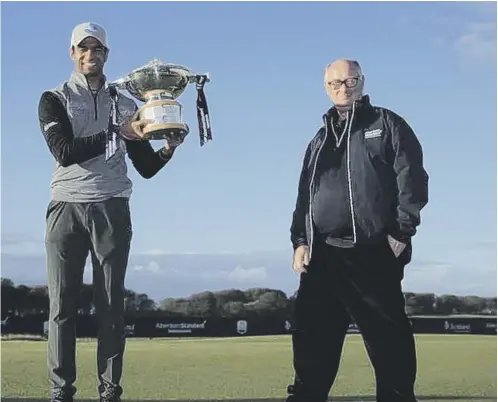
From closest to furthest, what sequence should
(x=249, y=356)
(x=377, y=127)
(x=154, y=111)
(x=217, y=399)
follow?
(x=154, y=111) < (x=377, y=127) < (x=217, y=399) < (x=249, y=356)

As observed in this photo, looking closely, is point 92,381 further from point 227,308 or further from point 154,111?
point 227,308

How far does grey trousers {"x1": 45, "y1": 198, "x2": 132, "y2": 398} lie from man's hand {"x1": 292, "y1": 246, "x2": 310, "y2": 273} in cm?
63

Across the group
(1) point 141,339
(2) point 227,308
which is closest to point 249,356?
(2) point 227,308

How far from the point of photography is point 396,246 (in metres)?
2.94

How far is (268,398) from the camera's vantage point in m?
3.87

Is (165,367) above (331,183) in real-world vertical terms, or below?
below

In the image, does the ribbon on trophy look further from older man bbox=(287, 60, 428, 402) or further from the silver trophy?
older man bbox=(287, 60, 428, 402)

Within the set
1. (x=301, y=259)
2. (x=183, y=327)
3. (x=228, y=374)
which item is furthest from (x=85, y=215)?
(x=183, y=327)

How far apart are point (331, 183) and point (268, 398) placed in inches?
50.6

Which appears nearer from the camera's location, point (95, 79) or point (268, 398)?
point (95, 79)

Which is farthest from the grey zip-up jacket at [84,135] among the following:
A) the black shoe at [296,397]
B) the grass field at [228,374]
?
the grass field at [228,374]

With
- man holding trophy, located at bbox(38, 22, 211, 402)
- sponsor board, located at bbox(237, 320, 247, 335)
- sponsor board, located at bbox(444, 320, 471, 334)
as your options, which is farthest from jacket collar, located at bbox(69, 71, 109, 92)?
sponsor board, located at bbox(444, 320, 471, 334)

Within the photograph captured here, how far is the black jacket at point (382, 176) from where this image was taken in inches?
113

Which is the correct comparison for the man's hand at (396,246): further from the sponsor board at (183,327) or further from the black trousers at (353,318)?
the sponsor board at (183,327)
